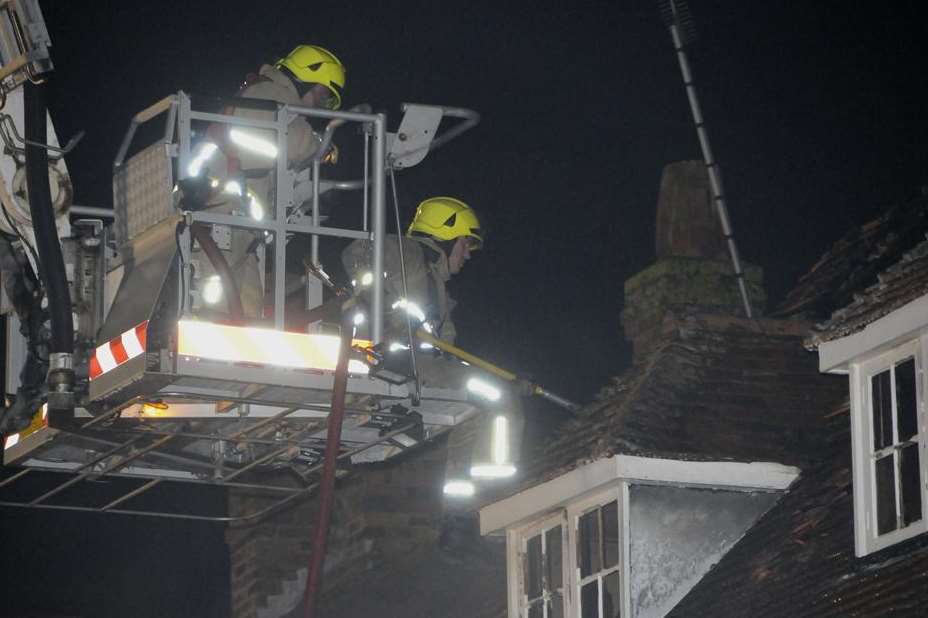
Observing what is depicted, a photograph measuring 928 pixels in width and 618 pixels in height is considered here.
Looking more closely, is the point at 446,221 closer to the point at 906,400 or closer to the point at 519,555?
the point at 519,555

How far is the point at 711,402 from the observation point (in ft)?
46.3

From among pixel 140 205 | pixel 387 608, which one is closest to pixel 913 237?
pixel 140 205

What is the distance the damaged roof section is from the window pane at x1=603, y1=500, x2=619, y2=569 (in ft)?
1.44

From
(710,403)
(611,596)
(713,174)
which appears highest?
(713,174)

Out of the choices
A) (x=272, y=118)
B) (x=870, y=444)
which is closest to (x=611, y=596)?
(x=870, y=444)

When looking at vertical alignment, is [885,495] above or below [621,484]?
below

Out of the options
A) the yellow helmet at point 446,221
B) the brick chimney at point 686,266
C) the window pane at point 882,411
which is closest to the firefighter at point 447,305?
the yellow helmet at point 446,221

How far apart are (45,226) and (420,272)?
112 inches

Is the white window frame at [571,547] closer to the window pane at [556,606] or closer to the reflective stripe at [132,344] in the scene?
the window pane at [556,606]

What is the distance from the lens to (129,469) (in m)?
13.0

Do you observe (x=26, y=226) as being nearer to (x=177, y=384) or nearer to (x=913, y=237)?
(x=177, y=384)

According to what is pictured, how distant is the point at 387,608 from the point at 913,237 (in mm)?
7798

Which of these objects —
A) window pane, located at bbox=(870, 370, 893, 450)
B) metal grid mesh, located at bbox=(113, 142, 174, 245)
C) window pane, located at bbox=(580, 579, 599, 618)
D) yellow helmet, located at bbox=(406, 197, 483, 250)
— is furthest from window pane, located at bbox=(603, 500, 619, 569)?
metal grid mesh, located at bbox=(113, 142, 174, 245)

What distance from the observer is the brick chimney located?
53.5 feet
